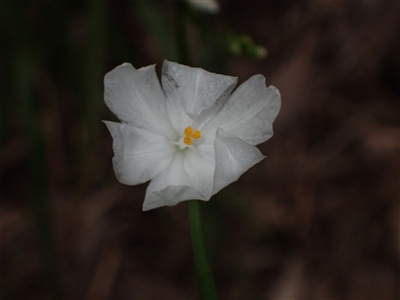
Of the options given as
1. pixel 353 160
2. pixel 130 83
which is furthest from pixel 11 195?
pixel 353 160

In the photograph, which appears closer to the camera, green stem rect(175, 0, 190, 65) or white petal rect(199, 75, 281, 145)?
white petal rect(199, 75, 281, 145)

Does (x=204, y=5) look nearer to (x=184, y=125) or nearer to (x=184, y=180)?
(x=184, y=125)

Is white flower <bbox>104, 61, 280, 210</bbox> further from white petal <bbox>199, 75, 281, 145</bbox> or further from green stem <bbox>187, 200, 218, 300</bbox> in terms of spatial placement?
green stem <bbox>187, 200, 218, 300</bbox>

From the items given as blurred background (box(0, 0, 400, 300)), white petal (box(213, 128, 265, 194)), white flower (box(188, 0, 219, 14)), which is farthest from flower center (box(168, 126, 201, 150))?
blurred background (box(0, 0, 400, 300))

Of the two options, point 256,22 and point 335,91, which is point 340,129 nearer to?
point 335,91

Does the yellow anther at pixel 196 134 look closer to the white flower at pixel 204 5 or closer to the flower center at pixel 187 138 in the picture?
the flower center at pixel 187 138

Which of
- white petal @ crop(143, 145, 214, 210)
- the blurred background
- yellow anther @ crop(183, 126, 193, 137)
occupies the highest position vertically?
yellow anther @ crop(183, 126, 193, 137)

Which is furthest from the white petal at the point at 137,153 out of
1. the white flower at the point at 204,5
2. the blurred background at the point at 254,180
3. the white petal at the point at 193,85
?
the blurred background at the point at 254,180
